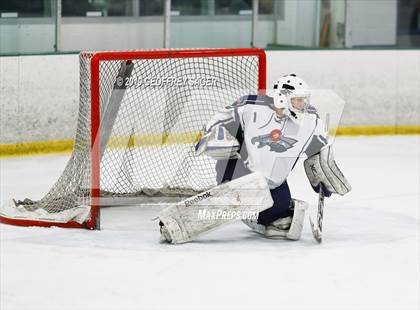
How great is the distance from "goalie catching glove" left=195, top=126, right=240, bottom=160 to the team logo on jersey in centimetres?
12

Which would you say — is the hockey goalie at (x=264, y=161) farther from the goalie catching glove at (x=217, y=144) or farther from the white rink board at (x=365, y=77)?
the white rink board at (x=365, y=77)

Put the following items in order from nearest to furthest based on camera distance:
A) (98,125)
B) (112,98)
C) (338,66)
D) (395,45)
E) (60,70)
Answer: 1. (98,125)
2. (112,98)
3. (60,70)
4. (338,66)
5. (395,45)

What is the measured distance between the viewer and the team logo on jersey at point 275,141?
550 centimetres

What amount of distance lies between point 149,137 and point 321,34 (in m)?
3.06

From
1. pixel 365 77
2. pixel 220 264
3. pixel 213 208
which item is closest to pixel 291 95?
pixel 213 208

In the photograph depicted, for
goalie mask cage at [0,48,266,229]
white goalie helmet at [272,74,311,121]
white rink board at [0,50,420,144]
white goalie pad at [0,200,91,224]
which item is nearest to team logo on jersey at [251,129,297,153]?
white goalie helmet at [272,74,311,121]

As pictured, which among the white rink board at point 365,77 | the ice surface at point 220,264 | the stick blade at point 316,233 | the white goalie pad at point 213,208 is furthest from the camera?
the white rink board at point 365,77

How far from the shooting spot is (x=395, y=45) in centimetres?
987

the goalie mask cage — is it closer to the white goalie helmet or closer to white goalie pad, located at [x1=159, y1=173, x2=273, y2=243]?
white goalie pad, located at [x1=159, y1=173, x2=273, y2=243]

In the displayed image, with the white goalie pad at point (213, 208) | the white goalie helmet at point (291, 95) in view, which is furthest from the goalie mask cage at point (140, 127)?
the white goalie helmet at point (291, 95)

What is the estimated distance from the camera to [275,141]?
18.1 ft

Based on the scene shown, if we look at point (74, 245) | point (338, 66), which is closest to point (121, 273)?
point (74, 245)

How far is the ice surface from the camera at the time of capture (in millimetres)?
4457

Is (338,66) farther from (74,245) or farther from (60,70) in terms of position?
(74,245)
